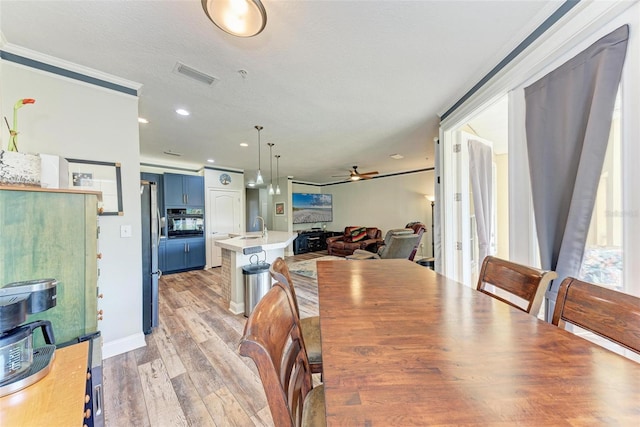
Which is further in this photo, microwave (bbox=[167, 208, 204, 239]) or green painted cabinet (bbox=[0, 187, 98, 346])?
microwave (bbox=[167, 208, 204, 239])

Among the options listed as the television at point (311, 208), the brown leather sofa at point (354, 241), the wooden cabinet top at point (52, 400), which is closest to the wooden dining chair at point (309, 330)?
the wooden cabinet top at point (52, 400)

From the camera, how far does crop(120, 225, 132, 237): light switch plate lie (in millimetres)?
2139

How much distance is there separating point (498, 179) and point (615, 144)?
140 inches

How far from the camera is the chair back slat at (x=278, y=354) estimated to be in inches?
21.2

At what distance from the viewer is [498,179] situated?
13.6 ft

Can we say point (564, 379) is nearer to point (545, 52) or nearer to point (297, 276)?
point (545, 52)

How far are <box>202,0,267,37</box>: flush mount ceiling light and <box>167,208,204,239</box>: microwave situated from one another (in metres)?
4.49

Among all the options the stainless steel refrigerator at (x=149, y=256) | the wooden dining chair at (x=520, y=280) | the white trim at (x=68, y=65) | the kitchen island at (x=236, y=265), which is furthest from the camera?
the kitchen island at (x=236, y=265)

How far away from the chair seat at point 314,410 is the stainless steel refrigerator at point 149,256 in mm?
2375

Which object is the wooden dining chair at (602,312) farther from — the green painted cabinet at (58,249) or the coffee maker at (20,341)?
the green painted cabinet at (58,249)

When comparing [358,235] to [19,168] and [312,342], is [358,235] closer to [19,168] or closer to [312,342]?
[312,342]

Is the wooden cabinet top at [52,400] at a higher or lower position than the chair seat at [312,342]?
higher

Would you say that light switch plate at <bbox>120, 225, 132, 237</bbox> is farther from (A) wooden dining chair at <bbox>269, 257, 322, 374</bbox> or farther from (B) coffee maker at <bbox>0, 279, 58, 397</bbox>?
(A) wooden dining chair at <bbox>269, 257, 322, 374</bbox>

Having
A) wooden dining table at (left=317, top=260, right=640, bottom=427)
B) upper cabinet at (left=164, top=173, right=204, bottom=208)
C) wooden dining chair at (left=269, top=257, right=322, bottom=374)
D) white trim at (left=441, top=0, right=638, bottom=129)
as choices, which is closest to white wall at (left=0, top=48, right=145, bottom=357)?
wooden dining chair at (left=269, top=257, right=322, bottom=374)
